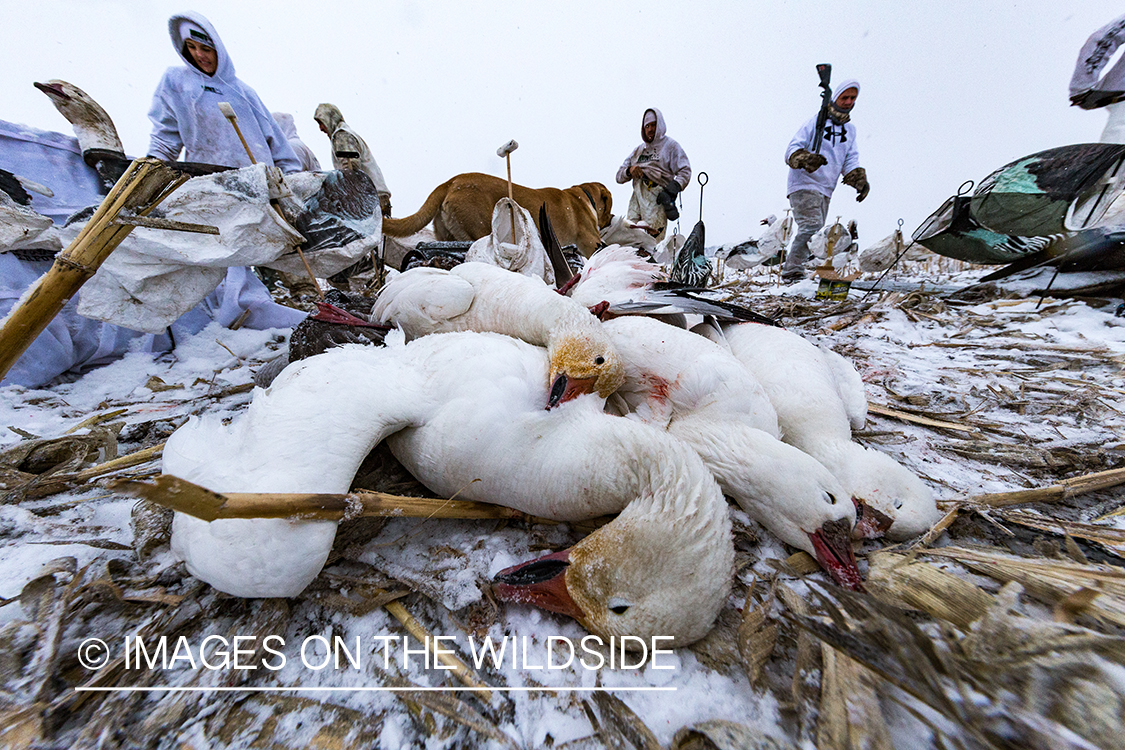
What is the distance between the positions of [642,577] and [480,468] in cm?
47

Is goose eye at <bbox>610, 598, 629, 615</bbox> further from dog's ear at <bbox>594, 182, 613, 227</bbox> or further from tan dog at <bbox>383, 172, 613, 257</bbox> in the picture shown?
dog's ear at <bbox>594, 182, 613, 227</bbox>

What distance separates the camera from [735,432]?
1265 mm

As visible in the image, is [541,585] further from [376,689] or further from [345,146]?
[345,146]

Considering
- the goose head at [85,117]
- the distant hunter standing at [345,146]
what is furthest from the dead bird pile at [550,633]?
the distant hunter standing at [345,146]

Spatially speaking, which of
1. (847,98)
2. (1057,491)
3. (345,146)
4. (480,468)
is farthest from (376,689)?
(847,98)

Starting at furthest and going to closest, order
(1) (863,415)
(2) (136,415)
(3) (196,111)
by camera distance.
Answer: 1. (3) (196,111)
2. (2) (136,415)
3. (1) (863,415)

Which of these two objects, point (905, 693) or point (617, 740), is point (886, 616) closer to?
point (905, 693)

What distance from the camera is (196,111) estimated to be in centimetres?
313

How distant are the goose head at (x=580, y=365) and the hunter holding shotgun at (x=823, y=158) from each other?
6266 mm

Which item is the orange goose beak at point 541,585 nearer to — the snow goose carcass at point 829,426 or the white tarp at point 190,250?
the snow goose carcass at point 829,426

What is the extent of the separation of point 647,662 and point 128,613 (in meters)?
1.15

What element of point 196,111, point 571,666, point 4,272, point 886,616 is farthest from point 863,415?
point 196,111

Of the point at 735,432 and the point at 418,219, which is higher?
the point at 418,219

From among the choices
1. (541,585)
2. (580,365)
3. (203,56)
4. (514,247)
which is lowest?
(541,585)
